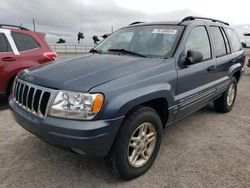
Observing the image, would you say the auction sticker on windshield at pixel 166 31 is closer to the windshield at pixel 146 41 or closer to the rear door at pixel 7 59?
the windshield at pixel 146 41

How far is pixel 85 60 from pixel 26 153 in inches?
56.7

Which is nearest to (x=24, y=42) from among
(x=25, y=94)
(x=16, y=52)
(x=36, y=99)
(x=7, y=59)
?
(x=16, y=52)

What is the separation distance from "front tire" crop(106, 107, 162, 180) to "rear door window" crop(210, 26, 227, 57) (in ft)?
6.87

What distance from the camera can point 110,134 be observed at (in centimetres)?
232

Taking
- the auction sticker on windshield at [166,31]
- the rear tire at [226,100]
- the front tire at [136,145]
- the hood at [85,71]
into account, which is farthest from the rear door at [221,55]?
the front tire at [136,145]

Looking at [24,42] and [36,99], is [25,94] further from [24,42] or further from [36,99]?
[24,42]

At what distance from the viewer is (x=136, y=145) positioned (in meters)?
2.72

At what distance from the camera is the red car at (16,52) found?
5.03 m

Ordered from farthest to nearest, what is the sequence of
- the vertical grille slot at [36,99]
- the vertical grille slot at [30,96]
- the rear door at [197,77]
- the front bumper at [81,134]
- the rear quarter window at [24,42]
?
the rear quarter window at [24,42]
the rear door at [197,77]
the vertical grille slot at [30,96]
the vertical grille slot at [36,99]
the front bumper at [81,134]

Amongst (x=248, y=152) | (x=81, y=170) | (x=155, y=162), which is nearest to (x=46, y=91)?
(x=81, y=170)

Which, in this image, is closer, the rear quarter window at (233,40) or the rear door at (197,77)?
the rear door at (197,77)

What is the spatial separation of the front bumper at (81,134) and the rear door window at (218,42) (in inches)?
104

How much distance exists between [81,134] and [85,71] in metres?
0.76

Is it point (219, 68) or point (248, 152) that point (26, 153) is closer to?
point (248, 152)
